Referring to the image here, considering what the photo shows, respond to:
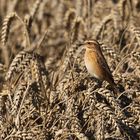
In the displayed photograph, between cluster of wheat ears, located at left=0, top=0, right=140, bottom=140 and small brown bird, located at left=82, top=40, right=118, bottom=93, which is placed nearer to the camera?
cluster of wheat ears, located at left=0, top=0, right=140, bottom=140

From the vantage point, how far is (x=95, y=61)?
6.93 metres

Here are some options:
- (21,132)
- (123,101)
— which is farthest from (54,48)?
(21,132)

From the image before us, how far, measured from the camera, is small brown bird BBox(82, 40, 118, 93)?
21.6 feet

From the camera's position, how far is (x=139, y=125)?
19.5 ft

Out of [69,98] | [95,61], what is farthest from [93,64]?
[69,98]

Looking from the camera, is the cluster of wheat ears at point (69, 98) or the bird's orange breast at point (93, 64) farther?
the bird's orange breast at point (93, 64)

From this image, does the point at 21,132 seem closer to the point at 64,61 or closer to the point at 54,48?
the point at 64,61

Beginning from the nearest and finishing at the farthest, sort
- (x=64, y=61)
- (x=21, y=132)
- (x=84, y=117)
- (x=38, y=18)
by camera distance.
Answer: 1. (x=21, y=132)
2. (x=84, y=117)
3. (x=64, y=61)
4. (x=38, y=18)

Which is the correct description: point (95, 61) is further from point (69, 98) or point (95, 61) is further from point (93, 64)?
point (69, 98)

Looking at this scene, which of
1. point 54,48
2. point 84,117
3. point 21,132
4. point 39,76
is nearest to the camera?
point 21,132

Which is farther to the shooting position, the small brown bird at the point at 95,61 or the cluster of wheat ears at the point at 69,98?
the small brown bird at the point at 95,61

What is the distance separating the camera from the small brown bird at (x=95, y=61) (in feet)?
21.6

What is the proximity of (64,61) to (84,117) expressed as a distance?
1085 mm

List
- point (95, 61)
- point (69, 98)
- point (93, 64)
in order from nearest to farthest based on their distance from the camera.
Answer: point (69, 98) < point (93, 64) < point (95, 61)
